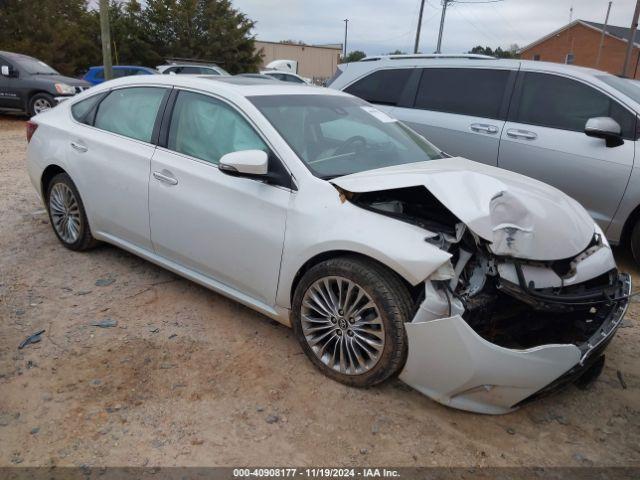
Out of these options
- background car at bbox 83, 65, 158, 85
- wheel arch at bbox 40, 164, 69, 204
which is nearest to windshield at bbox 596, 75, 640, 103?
wheel arch at bbox 40, 164, 69, 204

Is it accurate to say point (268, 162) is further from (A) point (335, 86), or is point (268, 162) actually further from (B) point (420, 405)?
(A) point (335, 86)

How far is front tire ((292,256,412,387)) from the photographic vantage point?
2.70 m

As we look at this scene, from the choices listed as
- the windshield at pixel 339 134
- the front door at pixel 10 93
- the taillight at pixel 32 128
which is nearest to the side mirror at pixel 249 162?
the windshield at pixel 339 134

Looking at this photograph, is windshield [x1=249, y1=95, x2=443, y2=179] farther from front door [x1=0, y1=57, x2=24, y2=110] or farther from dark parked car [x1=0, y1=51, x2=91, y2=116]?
front door [x1=0, y1=57, x2=24, y2=110]

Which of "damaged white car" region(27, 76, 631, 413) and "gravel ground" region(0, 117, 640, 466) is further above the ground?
"damaged white car" region(27, 76, 631, 413)

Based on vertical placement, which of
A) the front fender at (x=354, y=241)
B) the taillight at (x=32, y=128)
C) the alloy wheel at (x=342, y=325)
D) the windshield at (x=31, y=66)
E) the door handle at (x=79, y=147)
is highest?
the windshield at (x=31, y=66)

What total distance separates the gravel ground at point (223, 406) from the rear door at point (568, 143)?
140 centimetres

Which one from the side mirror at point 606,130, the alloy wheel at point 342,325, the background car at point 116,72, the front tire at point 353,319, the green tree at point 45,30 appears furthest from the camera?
the green tree at point 45,30

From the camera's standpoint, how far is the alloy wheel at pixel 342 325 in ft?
9.21

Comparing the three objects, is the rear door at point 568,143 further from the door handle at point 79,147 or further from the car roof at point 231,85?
the door handle at point 79,147

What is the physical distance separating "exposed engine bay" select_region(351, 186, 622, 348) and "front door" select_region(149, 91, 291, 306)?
62 centimetres

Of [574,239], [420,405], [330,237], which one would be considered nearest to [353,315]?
[330,237]

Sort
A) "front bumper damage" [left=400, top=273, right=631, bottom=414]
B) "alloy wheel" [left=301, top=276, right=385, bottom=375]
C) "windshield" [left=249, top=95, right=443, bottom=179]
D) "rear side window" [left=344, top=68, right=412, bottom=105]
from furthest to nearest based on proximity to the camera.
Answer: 1. "rear side window" [left=344, top=68, right=412, bottom=105]
2. "windshield" [left=249, top=95, right=443, bottom=179]
3. "alloy wheel" [left=301, top=276, right=385, bottom=375]
4. "front bumper damage" [left=400, top=273, right=631, bottom=414]

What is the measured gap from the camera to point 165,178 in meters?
3.62
